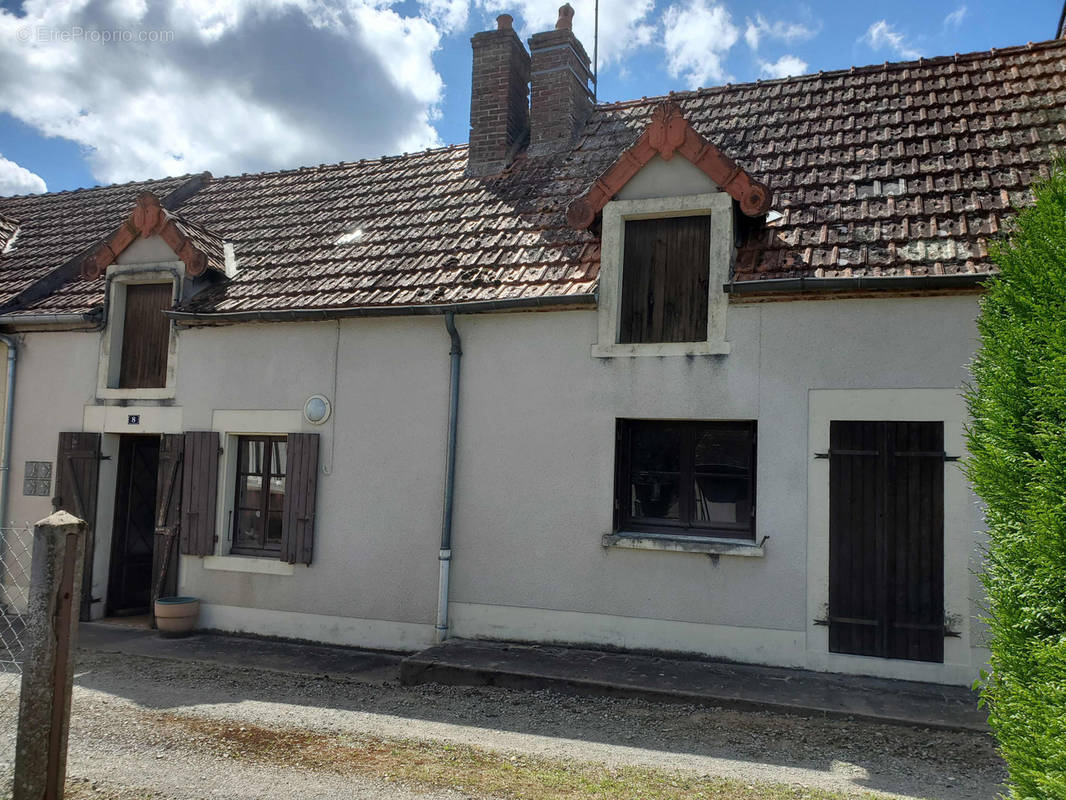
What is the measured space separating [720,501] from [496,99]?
6.58 meters

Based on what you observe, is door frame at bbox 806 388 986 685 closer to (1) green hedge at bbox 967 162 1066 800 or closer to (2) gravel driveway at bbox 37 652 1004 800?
(2) gravel driveway at bbox 37 652 1004 800

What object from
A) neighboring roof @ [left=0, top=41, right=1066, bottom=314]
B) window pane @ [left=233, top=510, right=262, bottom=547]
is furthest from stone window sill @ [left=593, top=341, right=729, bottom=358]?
window pane @ [left=233, top=510, right=262, bottom=547]

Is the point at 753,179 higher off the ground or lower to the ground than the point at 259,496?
higher

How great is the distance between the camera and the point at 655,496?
795 centimetres

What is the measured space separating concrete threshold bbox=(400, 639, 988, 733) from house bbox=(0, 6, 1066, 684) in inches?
9.7

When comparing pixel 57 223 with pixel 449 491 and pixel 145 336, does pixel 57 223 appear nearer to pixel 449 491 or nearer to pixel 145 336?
pixel 145 336

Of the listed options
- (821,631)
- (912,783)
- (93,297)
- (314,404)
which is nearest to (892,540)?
(821,631)

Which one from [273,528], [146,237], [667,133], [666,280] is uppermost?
[667,133]

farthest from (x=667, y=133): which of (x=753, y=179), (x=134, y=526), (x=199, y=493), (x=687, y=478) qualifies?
(x=134, y=526)

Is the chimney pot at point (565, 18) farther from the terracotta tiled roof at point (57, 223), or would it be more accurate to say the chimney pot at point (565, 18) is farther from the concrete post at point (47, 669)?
the concrete post at point (47, 669)

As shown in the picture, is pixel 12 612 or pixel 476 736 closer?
pixel 476 736

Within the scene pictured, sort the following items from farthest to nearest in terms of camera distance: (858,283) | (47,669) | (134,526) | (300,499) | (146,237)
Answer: (134,526), (146,237), (300,499), (858,283), (47,669)

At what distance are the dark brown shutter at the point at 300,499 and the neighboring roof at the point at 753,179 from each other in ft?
5.24

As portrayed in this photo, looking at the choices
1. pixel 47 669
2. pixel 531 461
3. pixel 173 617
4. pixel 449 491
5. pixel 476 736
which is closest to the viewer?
pixel 47 669
